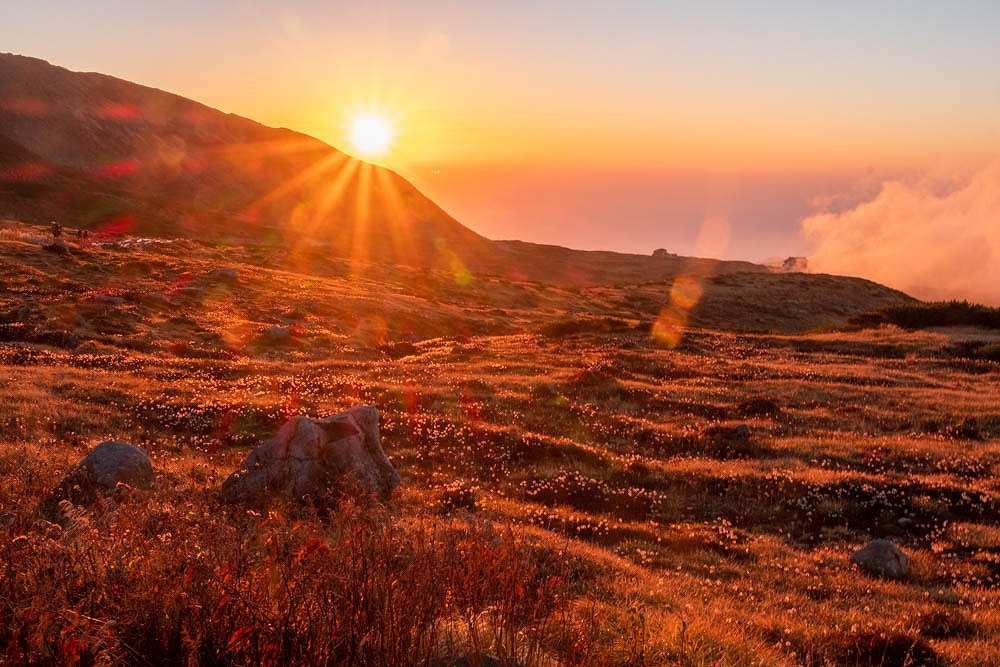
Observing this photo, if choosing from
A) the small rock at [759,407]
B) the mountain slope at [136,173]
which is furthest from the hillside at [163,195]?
the small rock at [759,407]

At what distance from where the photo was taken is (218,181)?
634 ft

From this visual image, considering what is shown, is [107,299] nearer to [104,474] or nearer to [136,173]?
[104,474]

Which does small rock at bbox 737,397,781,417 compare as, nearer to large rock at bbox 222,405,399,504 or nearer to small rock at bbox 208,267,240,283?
large rock at bbox 222,405,399,504

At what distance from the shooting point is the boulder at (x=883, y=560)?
505 inches

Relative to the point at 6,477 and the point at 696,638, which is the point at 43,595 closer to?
the point at 696,638

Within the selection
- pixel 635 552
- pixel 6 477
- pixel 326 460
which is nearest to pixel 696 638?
pixel 635 552

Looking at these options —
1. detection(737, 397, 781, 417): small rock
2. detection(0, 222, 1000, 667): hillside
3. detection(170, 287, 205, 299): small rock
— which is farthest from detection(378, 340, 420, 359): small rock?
detection(737, 397, 781, 417): small rock

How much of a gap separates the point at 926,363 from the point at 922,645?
36.8m

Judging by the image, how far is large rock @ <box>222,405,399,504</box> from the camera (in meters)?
13.9

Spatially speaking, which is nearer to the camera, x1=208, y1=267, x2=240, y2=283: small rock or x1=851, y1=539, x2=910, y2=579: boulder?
x1=851, y1=539, x2=910, y2=579: boulder

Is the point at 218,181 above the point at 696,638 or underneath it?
above

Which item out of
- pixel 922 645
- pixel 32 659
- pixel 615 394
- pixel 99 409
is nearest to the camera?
pixel 32 659

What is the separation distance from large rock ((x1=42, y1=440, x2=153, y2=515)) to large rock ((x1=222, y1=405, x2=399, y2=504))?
1739 mm

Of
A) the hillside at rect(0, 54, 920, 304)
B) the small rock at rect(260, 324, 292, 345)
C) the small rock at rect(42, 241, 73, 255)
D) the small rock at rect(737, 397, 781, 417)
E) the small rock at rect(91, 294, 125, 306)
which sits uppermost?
the hillside at rect(0, 54, 920, 304)
